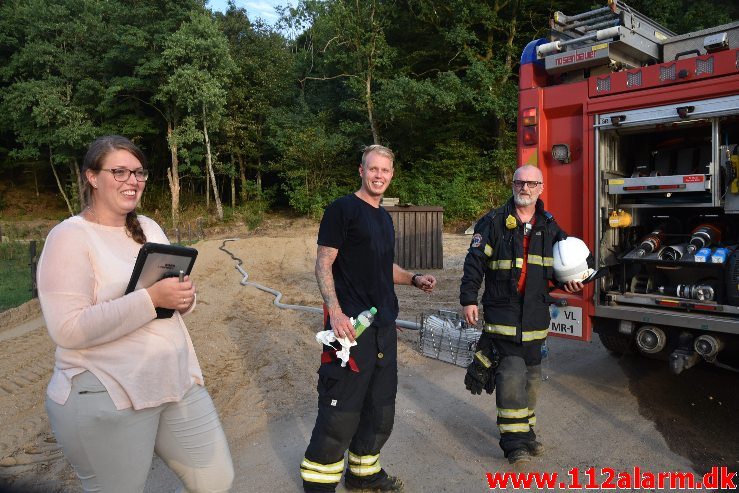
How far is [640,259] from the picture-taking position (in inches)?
168

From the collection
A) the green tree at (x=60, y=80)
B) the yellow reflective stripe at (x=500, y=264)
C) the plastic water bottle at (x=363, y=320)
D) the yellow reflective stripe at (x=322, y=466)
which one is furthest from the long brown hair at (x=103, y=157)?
the green tree at (x=60, y=80)

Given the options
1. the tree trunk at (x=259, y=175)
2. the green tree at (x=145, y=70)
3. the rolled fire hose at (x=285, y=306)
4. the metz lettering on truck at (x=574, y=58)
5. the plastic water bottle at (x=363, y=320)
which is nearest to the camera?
the plastic water bottle at (x=363, y=320)

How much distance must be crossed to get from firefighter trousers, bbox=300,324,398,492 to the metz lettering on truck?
110 inches

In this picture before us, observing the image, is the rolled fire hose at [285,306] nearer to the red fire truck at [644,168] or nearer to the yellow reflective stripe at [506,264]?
the red fire truck at [644,168]

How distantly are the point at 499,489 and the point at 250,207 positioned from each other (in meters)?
26.7

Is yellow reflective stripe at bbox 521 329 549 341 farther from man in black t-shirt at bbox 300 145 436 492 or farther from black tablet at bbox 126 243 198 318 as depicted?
black tablet at bbox 126 243 198 318

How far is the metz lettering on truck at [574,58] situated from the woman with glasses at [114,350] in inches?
139

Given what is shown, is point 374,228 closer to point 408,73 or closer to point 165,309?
point 165,309

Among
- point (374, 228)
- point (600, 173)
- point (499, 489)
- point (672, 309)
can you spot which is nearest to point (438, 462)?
point (499, 489)

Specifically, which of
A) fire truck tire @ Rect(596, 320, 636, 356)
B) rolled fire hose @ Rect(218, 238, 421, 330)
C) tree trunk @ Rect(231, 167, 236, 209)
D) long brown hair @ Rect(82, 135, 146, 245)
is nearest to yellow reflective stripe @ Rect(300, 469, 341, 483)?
long brown hair @ Rect(82, 135, 146, 245)

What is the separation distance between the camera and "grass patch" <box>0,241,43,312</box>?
435 inches

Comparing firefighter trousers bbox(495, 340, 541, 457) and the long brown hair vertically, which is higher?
the long brown hair

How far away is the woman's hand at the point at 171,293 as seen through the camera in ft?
6.17

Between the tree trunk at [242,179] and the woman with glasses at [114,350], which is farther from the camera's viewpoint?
the tree trunk at [242,179]
